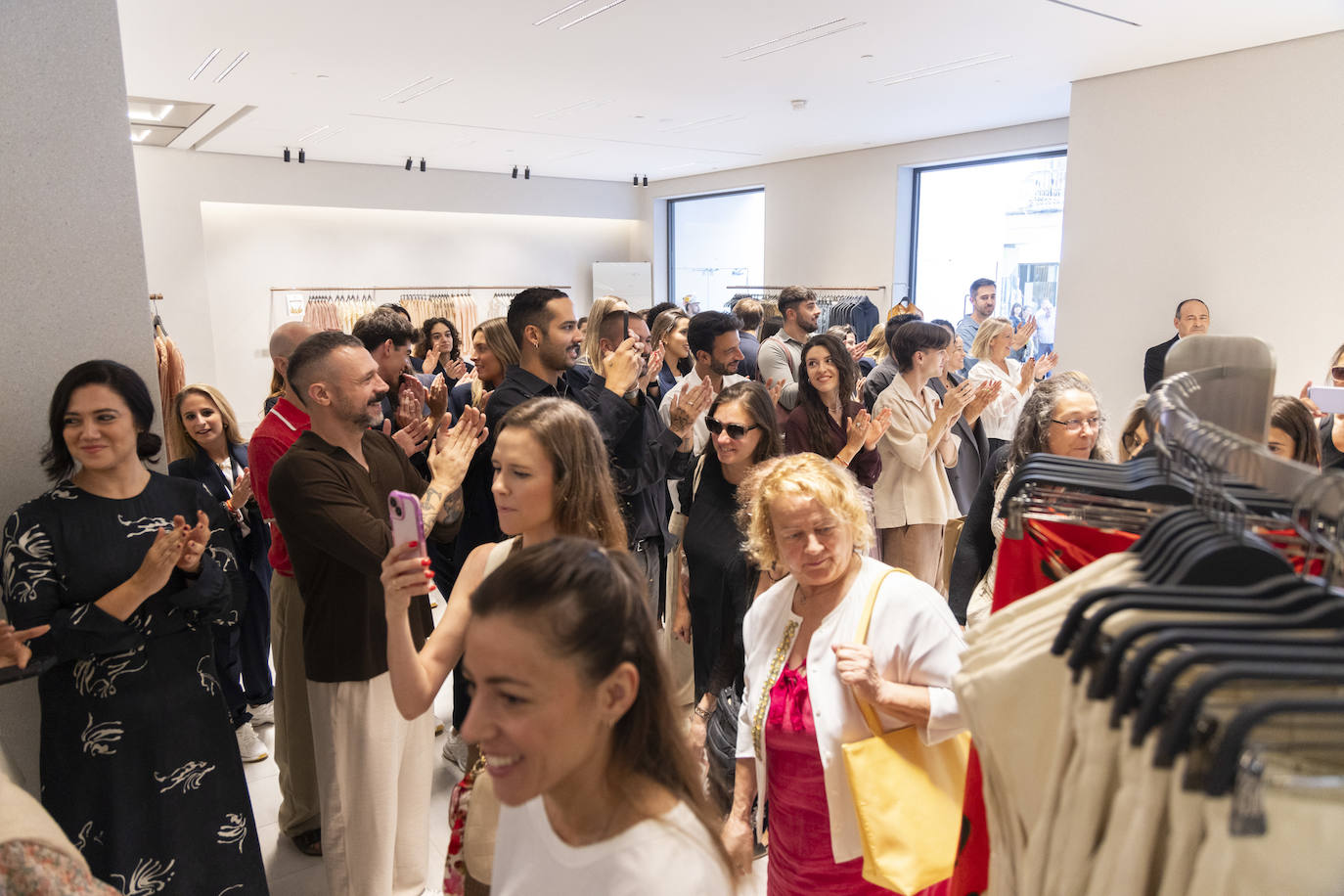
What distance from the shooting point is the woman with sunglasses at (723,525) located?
9.10ft

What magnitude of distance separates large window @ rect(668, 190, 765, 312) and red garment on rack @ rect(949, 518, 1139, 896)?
10821mm

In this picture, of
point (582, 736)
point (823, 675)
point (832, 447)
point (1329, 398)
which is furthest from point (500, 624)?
point (832, 447)

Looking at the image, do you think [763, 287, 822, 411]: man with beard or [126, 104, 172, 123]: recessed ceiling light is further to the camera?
[126, 104, 172, 123]: recessed ceiling light

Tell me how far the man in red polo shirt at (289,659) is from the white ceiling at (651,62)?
3.08 meters

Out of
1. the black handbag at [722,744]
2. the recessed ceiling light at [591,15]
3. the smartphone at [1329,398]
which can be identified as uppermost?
the recessed ceiling light at [591,15]

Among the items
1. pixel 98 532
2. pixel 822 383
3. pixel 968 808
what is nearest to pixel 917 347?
pixel 822 383

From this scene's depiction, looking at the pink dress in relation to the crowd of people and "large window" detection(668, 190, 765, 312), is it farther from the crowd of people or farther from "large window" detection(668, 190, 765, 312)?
"large window" detection(668, 190, 765, 312)

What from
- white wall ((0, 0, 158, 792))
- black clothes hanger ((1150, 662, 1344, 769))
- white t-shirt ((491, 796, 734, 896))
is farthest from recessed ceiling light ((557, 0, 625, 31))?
black clothes hanger ((1150, 662, 1344, 769))

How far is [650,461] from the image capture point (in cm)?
314

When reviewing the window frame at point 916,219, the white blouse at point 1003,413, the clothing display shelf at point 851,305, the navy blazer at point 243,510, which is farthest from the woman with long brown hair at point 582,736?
the window frame at point 916,219

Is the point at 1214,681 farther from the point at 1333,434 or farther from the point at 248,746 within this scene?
the point at 248,746

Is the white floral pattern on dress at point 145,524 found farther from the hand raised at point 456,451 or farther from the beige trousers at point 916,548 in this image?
the beige trousers at point 916,548

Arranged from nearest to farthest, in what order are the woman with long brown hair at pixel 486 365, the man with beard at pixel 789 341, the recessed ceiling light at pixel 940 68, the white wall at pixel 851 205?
the woman with long brown hair at pixel 486 365
the man with beard at pixel 789 341
the recessed ceiling light at pixel 940 68
the white wall at pixel 851 205

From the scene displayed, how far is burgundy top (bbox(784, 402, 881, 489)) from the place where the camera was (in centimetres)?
380
